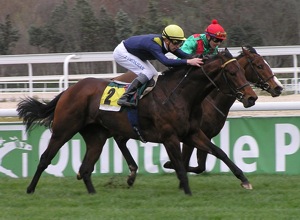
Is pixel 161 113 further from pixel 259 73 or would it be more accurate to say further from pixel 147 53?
pixel 259 73

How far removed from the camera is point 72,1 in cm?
3622

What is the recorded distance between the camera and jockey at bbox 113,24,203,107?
683 centimetres

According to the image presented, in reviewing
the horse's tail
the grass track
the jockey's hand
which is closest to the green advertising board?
the grass track

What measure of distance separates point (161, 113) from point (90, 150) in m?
1.04

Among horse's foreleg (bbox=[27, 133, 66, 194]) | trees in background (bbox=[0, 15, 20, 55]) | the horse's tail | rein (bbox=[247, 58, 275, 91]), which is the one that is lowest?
trees in background (bbox=[0, 15, 20, 55])

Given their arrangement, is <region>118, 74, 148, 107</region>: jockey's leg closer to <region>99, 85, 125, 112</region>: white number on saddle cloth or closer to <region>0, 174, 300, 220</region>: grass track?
<region>99, 85, 125, 112</region>: white number on saddle cloth

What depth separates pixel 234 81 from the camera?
22.0ft

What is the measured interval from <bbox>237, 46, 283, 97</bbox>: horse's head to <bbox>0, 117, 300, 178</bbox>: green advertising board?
1076 millimetres

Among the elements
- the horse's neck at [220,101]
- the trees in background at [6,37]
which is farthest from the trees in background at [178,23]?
the horse's neck at [220,101]

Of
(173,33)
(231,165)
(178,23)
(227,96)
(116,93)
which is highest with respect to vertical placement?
(173,33)

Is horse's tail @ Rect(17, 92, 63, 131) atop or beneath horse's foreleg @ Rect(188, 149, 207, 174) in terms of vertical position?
atop

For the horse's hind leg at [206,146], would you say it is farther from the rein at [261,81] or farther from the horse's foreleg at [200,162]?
the rein at [261,81]

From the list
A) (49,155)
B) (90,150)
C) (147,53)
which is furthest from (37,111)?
(147,53)

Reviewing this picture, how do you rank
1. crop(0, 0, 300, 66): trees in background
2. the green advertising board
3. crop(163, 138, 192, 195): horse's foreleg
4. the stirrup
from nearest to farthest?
1. crop(163, 138, 192, 195): horse's foreleg
2. the stirrup
3. the green advertising board
4. crop(0, 0, 300, 66): trees in background
